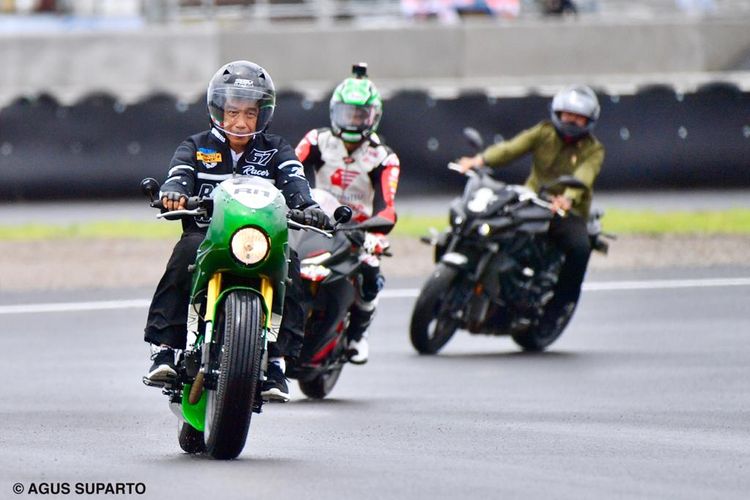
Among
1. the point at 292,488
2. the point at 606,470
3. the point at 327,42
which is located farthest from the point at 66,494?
the point at 327,42

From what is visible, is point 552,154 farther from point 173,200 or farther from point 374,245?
point 173,200

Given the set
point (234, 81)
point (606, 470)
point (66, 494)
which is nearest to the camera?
point (66, 494)

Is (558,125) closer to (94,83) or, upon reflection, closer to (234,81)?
(234,81)

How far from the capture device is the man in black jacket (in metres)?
8.15

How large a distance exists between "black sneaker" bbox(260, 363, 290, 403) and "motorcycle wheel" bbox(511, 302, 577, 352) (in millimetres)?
5872

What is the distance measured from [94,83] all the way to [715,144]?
1136cm

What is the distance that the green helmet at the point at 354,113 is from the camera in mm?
11734

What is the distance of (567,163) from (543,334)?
1.30m

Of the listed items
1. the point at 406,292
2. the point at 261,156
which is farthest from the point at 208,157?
the point at 406,292

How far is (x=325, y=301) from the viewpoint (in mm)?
10961

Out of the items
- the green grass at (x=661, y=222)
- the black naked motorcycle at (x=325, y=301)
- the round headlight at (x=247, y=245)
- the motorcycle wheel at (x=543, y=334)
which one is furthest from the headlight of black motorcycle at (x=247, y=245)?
the green grass at (x=661, y=222)

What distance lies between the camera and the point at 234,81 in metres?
8.48

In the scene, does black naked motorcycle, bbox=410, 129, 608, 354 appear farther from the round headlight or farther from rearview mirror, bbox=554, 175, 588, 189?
the round headlight

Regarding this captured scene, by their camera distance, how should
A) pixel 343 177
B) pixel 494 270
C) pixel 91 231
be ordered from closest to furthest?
pixel 343 177, pixel 494 270, pixel 91 231
